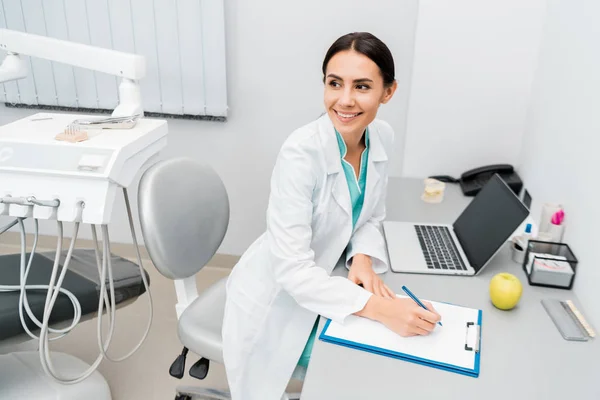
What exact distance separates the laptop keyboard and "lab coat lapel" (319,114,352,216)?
0.87 ft

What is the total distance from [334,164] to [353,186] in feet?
0.30

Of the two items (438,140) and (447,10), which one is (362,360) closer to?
(438,140)

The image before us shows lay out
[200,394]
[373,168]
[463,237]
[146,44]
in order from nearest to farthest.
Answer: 1. [373,168]
2. [463,237]
3. [200,394]
4. [146,44]

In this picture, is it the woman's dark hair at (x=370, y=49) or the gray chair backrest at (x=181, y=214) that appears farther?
the gray chair backrest at (x=181, y=214)

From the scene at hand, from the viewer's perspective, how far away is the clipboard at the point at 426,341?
32.8 inches

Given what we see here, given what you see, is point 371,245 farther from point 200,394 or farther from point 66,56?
point 66,56

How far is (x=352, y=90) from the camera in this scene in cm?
99

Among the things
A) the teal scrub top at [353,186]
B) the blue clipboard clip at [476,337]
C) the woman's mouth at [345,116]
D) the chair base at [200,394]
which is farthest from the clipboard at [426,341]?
the chair base at [200,394]

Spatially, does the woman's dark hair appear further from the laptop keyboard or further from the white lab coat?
the laptop keyboard

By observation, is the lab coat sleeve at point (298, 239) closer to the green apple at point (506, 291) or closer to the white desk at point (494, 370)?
the white desk at point (494, 370)

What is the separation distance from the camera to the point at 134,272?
141cm

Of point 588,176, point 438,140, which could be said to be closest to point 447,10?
point 438,140

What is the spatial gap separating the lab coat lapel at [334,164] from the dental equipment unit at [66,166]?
46cm

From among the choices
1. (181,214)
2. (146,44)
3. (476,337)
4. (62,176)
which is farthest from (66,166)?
(146,44)
